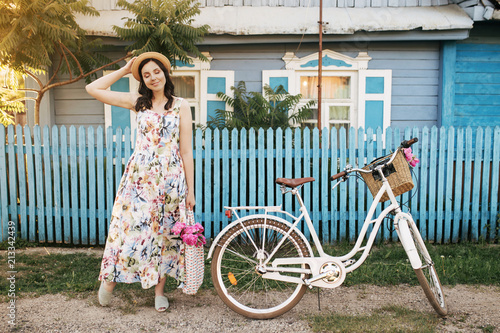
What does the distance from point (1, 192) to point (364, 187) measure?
4.80 metres

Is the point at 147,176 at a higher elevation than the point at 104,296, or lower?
higher

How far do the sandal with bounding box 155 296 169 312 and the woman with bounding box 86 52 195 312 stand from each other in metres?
0.19

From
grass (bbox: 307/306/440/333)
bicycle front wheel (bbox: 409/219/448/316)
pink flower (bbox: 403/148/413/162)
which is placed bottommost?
grass (bbox: 307/306/440/333)

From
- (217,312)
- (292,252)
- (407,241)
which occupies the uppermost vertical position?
(407,241)

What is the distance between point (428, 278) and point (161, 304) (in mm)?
2177

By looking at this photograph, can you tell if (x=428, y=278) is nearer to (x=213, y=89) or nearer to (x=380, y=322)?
(x=380, y=322)

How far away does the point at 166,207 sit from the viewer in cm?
338

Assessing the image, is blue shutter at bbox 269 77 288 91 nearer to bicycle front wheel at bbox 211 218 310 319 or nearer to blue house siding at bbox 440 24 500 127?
blue house siding at bbox 440 24 500 127

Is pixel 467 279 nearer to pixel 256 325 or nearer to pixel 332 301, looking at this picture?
pixel 332 301

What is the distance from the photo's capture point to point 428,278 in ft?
11.0

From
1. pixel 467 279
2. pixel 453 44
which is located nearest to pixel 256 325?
pixel 467 279

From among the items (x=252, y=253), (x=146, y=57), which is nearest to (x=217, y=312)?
(x=252, y=253)

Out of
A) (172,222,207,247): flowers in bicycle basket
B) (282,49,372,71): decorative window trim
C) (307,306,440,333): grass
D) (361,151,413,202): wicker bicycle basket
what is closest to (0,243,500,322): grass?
(307,306,440,333): grass

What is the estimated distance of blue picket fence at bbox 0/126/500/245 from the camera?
5.36 m
